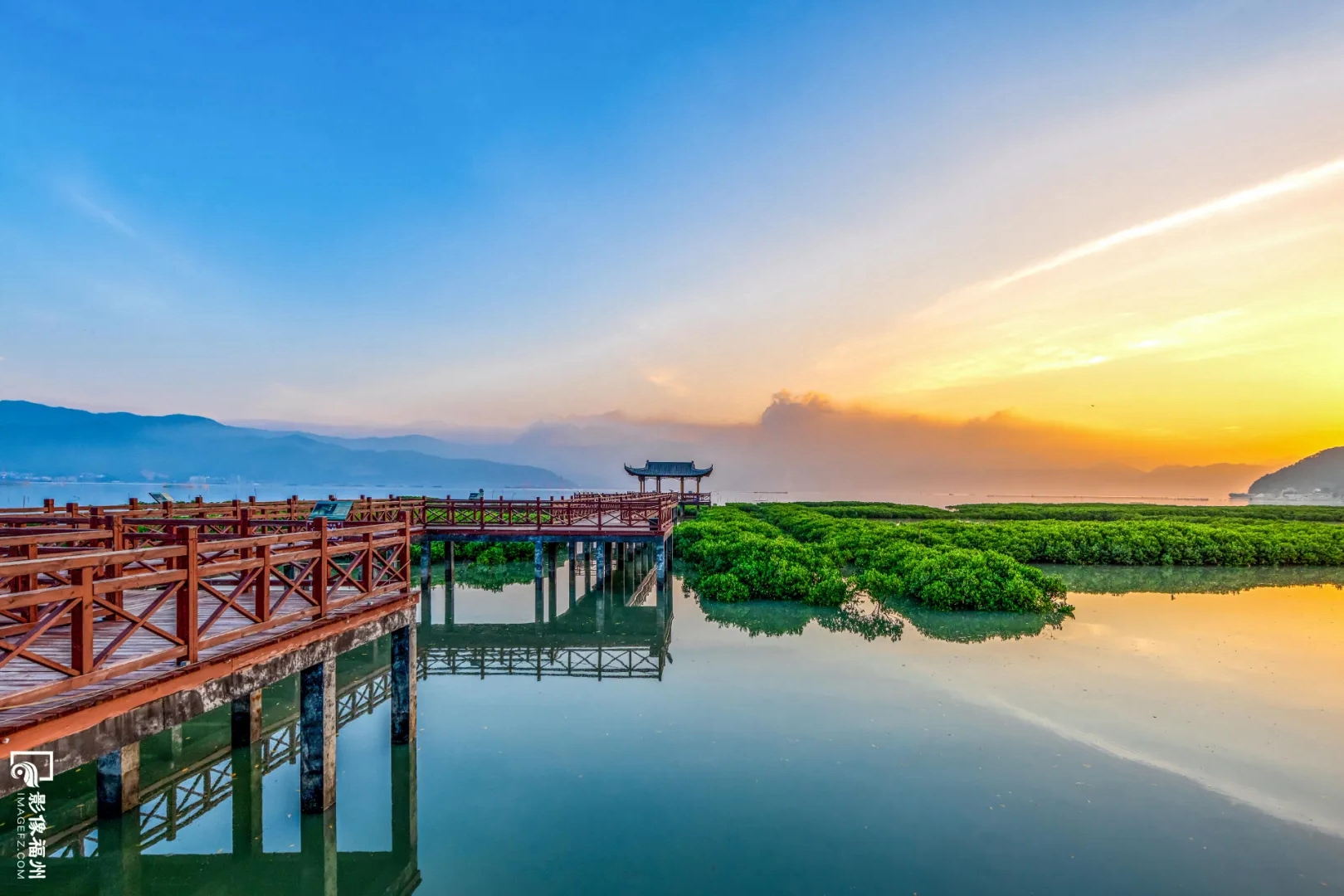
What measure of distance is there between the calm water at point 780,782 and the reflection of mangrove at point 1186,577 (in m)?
9.46

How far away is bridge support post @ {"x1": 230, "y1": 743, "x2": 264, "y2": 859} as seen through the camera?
7168mm

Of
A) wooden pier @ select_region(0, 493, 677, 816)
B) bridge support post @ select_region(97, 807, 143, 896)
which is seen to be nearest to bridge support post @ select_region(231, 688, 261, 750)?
wooden pier @ select_region(0, 493, 677, 816)

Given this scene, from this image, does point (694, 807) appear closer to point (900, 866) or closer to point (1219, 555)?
point (900, 866)

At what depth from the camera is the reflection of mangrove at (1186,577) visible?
23672 millimetres

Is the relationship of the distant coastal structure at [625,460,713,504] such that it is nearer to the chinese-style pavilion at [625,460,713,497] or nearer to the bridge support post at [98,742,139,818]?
the chinese-style pavilion at [625,460,713,497]

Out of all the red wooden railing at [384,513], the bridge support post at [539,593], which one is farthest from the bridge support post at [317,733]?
the bridge support post at [539,593]

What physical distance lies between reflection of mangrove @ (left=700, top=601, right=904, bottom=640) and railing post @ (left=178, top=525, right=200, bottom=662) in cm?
1305

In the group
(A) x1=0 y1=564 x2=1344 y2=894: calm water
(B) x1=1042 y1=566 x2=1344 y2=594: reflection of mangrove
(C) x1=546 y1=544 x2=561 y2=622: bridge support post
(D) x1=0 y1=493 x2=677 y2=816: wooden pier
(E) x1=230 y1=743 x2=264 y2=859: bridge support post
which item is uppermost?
(D) x1=0 y1=493 x2=677 y2=816: wooden pier

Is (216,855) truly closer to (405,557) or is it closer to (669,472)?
(405,557)

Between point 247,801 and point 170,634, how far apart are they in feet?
12.1

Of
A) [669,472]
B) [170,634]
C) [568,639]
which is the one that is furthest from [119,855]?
[669,472]

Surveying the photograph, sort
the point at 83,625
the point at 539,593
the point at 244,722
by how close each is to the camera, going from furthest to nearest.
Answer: the point at 539,593, the point at 244,722, the point at 83,625

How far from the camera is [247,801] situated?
803 cm

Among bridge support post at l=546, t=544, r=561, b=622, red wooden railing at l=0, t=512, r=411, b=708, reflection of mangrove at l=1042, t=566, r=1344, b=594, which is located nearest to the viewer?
red wooden railing at l=0, t=512, r=411, b=708
